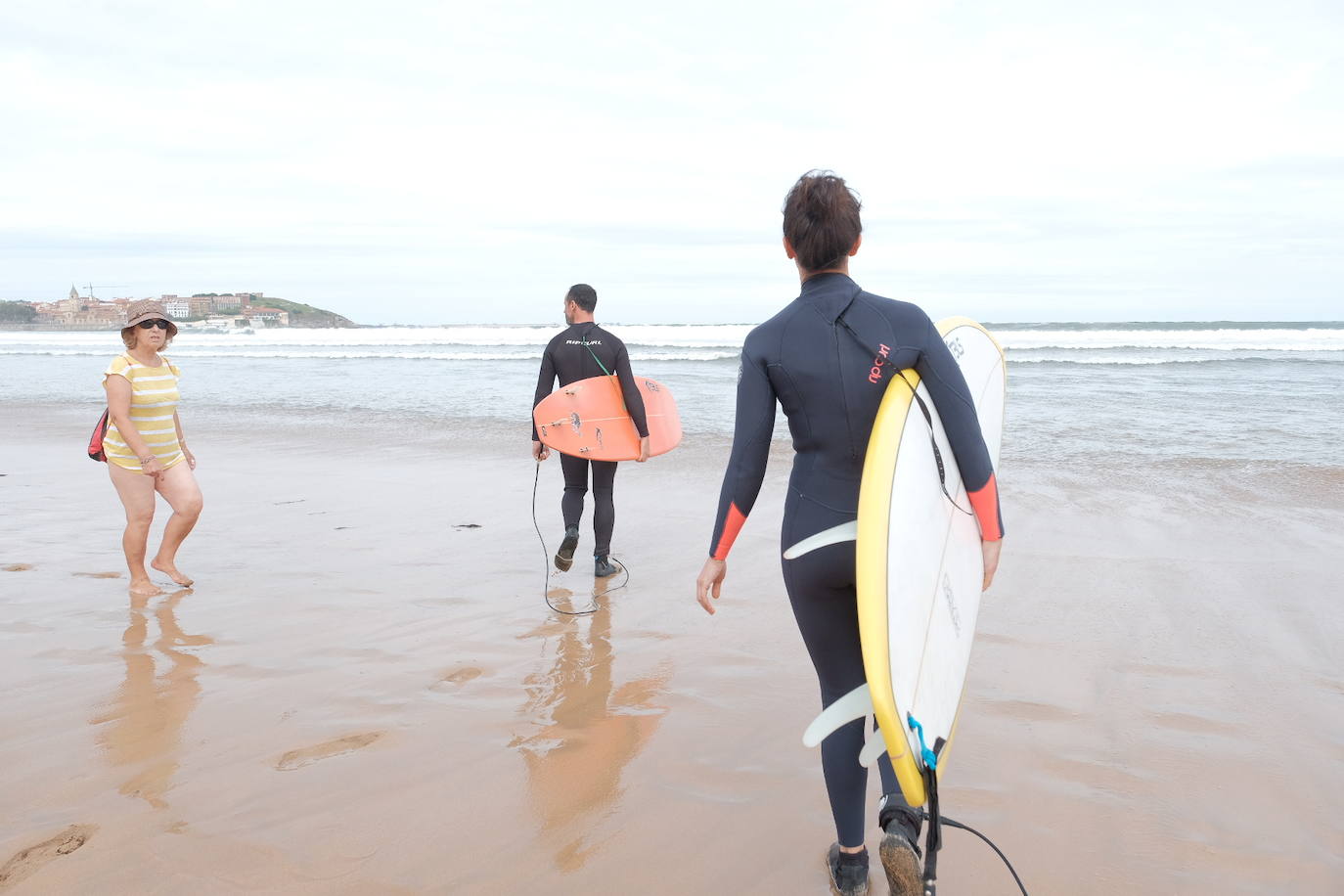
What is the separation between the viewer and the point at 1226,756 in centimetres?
303

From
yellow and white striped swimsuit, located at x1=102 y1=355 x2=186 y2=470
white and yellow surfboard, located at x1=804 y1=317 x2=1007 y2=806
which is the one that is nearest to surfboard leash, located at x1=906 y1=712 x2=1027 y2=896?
white and yellow surfboard, located at x1=804 y1=317 x2=1007 y2=806

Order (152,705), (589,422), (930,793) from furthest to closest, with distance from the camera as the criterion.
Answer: (589,422)
(152,705)
(930,793)

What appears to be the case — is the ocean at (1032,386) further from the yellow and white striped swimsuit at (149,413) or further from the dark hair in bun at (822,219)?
the dark hair in bun at (822,219)

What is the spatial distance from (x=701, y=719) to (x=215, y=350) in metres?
35.0

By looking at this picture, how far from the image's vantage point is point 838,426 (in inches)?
86.4

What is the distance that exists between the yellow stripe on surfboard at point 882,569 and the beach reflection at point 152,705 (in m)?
2.20

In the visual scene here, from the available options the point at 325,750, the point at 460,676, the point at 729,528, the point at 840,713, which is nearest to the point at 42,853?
the point at 325,750

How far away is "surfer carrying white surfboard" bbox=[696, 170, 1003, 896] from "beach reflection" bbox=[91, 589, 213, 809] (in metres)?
2.05

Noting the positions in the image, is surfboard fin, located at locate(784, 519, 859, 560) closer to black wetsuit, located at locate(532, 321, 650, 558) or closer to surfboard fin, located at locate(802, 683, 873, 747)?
surfboard fin, located at locate(802, 683, 873, 747)

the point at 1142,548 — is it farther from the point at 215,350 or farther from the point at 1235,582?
the point at 215,350

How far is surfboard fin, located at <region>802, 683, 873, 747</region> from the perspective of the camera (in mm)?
2086

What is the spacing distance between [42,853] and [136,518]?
2.79m

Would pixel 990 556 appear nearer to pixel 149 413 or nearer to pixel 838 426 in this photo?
pixel 838 426

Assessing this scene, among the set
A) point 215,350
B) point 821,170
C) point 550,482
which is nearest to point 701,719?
point 821,170
